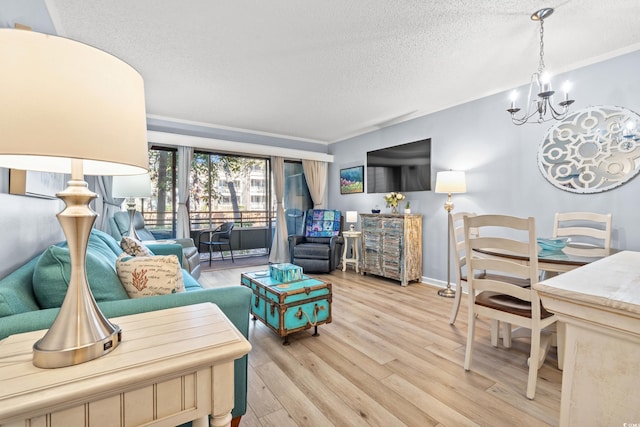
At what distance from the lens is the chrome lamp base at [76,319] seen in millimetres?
682

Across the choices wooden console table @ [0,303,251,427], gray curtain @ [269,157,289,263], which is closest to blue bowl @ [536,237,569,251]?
wooden console table @ [0,303,251,427]

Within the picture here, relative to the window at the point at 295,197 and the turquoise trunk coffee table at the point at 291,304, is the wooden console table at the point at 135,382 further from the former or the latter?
the window at the point at 295,197

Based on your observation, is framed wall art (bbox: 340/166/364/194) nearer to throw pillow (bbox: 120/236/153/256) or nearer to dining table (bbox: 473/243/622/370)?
dining table (bbox: 473/243/622/370)

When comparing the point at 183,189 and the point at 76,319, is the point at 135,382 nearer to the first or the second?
the point at 76,319

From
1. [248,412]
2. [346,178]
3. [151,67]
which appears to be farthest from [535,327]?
[346,178]

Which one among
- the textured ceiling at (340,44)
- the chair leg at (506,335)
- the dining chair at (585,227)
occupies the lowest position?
the chair leg at (506,335)

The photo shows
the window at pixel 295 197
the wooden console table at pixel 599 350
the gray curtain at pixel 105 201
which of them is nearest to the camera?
the wooden console table at pixel 599 350

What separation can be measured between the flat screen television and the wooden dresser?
Answer: 1.77ft

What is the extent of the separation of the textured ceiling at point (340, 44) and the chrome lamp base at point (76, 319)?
1743 millimetres

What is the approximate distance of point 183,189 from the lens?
14.4 ft

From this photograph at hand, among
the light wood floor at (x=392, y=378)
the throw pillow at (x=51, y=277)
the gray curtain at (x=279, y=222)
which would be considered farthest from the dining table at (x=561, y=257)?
the gray curtain at (x=279, y=222)

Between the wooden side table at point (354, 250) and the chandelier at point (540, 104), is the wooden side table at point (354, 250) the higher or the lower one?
the lower one

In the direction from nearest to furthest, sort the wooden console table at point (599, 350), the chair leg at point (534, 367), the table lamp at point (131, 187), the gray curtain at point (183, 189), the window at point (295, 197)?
the wooden console table at point (599, 350) < the chair leg at point (534, 367) < the table lamp at point (131, 187) < the gray curtain at point (183, 189) < the window at point (295, 197)

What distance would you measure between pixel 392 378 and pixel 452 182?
7.68 feet
